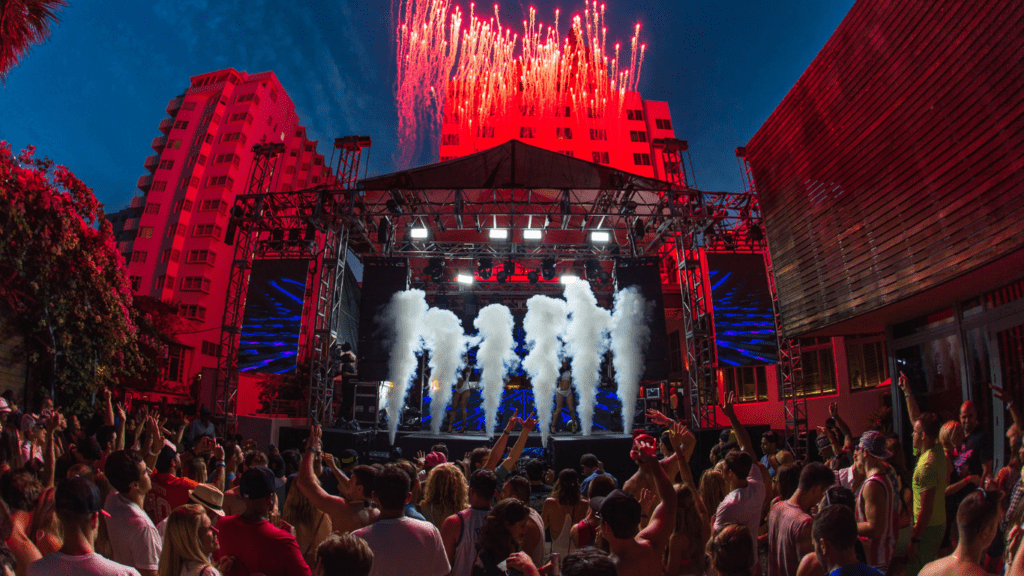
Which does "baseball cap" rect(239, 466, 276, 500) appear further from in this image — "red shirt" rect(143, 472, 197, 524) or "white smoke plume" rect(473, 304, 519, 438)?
"white smoke plume" rect(473, 304, 519, 438)

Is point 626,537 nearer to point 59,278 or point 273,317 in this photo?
point 59,278

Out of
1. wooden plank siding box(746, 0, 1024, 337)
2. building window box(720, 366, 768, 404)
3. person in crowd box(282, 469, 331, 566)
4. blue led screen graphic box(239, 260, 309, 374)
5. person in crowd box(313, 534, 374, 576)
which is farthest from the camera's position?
building window box(720, 366, 768, 404)

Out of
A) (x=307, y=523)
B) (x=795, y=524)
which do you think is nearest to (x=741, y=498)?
(x=795, y=524)

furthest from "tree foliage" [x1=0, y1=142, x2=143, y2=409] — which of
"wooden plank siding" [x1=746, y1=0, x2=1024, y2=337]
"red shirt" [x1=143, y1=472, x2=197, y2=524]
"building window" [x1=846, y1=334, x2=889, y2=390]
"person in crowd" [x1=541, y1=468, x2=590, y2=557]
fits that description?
"building window" [x1=846, y1=334, x2=889, y2=390]

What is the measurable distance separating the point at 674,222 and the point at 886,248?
699cm

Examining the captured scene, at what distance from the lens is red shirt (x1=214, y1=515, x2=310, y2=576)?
269 centimetres

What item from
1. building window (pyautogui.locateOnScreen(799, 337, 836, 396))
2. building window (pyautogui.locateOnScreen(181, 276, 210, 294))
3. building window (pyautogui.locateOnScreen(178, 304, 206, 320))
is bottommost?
building window (pyautogui.locateOnScreen(799, 337, 836, 396))

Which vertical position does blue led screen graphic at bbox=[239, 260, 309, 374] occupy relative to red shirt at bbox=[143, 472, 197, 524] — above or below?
above

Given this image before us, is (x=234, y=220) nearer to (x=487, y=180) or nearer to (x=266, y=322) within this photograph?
(x=266, y=322)

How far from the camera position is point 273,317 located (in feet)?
54.1

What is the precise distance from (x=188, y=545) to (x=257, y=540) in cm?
29

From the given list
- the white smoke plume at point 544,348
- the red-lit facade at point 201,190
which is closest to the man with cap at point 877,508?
the white smoke plume at point 544,348

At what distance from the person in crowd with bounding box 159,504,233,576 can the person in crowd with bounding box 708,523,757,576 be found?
2129 millimetres

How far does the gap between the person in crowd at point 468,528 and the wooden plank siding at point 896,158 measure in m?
7.26
